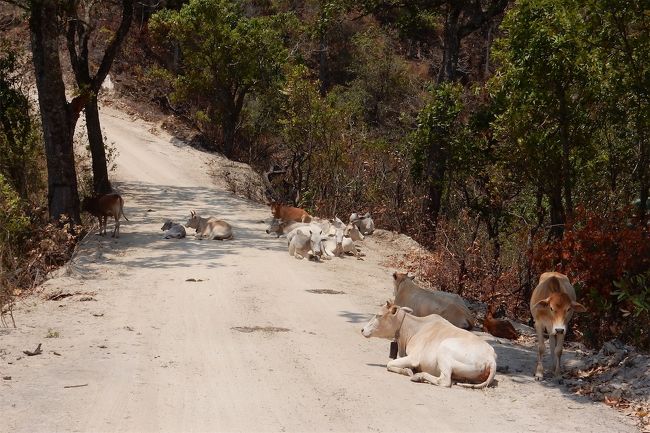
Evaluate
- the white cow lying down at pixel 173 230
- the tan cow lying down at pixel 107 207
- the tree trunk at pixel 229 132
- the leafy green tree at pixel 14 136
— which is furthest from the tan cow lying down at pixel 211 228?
the tree trunk at pixel 229 132

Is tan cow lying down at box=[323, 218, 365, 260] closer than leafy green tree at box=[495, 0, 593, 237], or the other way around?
leafy green tree at box=[495, 0, 593, 237]

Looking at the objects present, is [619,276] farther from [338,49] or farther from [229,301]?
[338,49]

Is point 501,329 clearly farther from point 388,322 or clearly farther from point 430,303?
point 388,322

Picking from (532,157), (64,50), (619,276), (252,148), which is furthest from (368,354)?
(64,50)

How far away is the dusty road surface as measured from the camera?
24.5ft

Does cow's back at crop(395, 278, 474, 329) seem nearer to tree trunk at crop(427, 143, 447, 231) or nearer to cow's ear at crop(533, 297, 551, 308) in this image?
cow's ear at crop(533, 297, 551, 308)

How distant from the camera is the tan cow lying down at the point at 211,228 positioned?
1844 cm

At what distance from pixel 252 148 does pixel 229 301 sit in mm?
23399

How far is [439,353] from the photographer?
8984 millimetres

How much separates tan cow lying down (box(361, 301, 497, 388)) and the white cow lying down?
364 inches

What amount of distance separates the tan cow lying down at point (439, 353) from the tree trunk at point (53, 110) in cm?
956

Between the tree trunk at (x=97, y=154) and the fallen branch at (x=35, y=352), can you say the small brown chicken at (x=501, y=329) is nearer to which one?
the fallen branch at (x=35, y=352)

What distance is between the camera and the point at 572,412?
8266 mm

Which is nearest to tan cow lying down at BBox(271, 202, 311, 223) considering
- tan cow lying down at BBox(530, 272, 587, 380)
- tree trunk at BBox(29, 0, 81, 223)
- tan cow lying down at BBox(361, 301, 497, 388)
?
tree trunk at BBox(29, 0, 81, 223)
